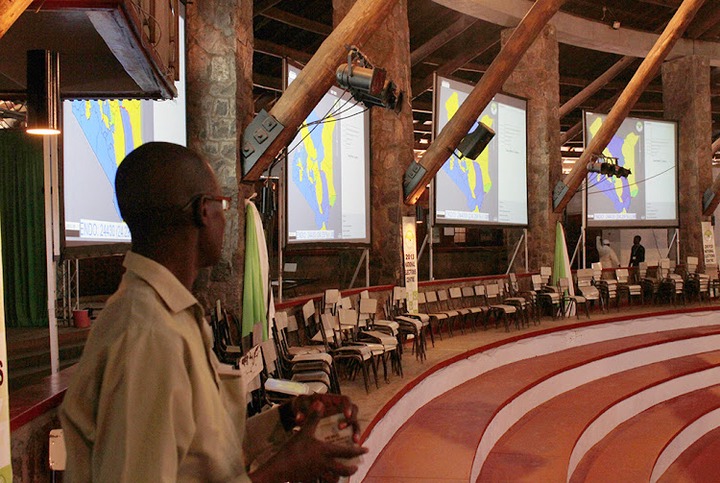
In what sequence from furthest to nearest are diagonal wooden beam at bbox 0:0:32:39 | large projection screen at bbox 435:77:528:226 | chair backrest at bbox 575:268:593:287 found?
chair backrest at bbox 575:268:593:287, large projection screen at bbox 435:77:528:226, diagonal wooden beam at bbox 0:0:32:39

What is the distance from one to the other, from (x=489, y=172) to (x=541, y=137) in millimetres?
2041

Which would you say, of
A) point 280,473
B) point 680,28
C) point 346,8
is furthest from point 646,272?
point 280,473

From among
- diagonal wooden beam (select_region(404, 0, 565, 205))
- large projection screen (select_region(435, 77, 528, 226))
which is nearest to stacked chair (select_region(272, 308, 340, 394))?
diagonal wooden beam (select_region(404, 0, 565, 205))

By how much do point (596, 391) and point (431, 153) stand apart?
11.9 ft

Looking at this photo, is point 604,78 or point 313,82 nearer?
point 313,82

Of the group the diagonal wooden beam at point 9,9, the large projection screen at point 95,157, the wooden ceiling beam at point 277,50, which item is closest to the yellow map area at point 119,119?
the large projection screen at point 95,157

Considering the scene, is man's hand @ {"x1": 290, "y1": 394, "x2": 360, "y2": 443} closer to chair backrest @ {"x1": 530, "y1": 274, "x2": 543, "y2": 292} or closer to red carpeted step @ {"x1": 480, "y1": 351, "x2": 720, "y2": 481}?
red carpeted step @ {"x1": 480, "y1": 351, "x2": 720, "y2": 481}

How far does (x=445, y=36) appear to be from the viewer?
45.4 ft

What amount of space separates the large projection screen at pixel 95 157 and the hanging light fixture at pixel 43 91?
0.71 meters

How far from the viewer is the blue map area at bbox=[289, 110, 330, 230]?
752 centimetres

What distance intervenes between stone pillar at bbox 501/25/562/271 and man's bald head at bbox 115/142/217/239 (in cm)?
1223

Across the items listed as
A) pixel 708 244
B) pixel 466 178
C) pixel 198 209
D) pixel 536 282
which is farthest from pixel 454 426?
pixel 708 244

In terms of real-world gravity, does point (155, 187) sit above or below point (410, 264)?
above

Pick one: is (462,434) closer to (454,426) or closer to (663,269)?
(454,426)
